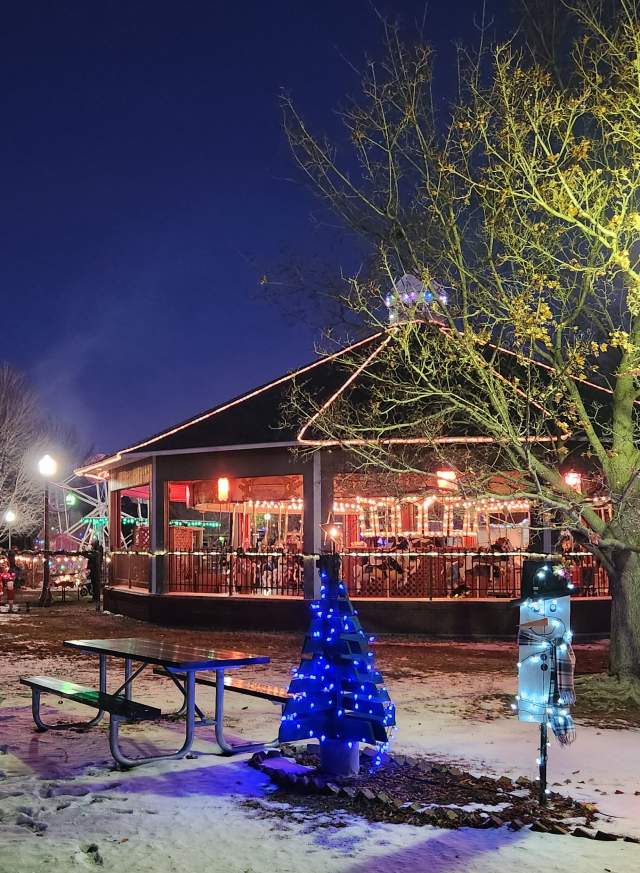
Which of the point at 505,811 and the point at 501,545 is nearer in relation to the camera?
the point at 505,811

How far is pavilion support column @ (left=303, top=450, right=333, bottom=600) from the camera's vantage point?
18.2 meters

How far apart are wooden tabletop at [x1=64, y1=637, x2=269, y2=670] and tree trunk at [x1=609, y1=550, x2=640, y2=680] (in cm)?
523

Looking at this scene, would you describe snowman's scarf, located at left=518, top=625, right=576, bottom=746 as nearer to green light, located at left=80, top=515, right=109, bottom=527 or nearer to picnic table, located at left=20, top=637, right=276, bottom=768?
picnic table, located at left=20, top=637, right=276, bottom=768

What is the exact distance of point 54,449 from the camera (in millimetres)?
49031

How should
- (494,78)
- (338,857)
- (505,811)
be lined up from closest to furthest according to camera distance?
(338,857) → (505,811) → (494,78)

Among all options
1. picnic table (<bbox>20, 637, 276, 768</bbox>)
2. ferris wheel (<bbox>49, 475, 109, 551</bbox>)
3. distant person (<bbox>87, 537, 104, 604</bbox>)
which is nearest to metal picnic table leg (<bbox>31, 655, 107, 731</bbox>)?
picnic table (<bbox>20, 637, 276, 768</bbox>)


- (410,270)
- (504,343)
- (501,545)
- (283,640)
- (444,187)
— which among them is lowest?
(283,640)

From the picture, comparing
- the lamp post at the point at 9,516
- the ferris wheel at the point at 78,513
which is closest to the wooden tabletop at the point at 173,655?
the ferris wheel at the point at 78,513

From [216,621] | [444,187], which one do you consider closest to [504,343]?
[444,187]

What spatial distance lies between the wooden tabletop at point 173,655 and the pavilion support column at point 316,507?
9361 mm

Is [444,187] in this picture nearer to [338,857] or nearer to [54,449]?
[338,857]

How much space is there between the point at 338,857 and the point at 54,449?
46.5 meters

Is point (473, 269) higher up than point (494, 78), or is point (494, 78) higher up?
point (494, 78)

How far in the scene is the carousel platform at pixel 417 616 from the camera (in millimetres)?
17047
